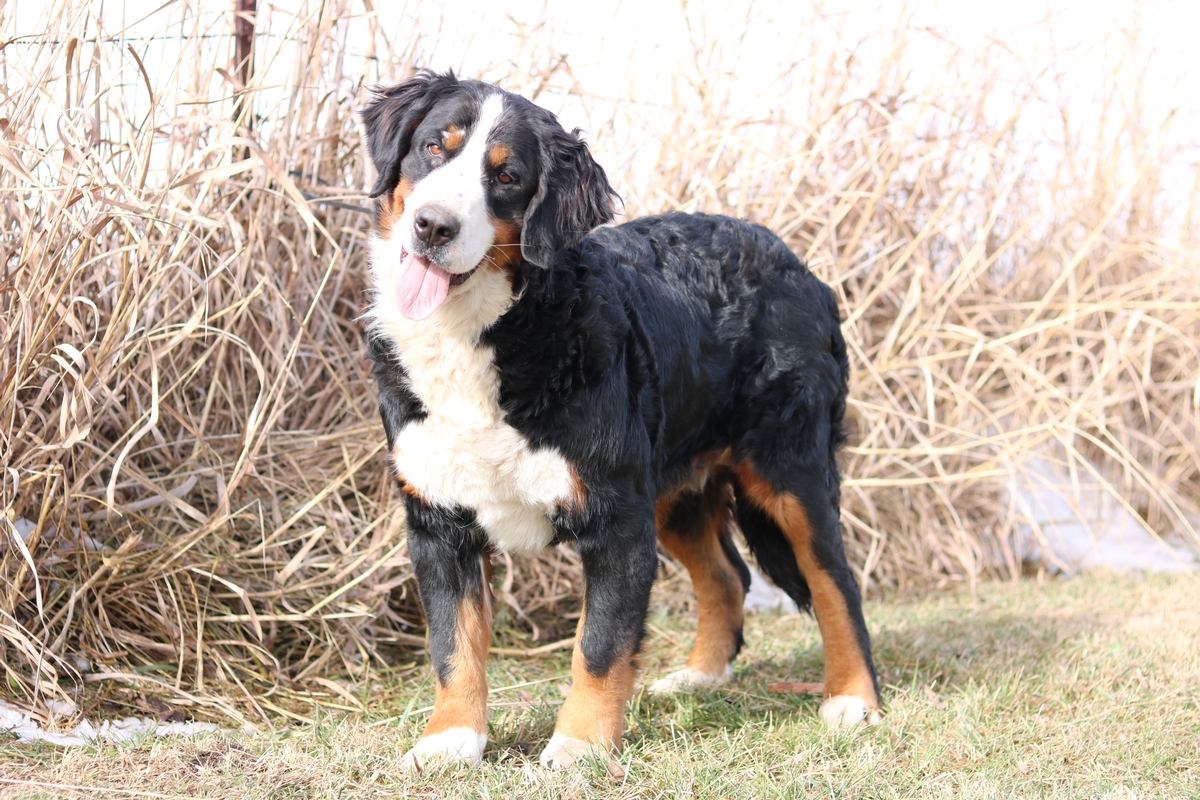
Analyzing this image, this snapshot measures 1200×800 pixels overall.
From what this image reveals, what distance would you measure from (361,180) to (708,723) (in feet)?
7.90

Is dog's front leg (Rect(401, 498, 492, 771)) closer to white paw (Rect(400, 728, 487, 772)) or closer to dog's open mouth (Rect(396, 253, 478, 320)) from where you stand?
white paw (Rect(400, 728, 487, 772))

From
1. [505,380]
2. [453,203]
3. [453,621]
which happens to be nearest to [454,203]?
[453,203]

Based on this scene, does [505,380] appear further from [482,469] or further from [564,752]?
[564,752]

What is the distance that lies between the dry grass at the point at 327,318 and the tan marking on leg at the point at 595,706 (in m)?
1.01

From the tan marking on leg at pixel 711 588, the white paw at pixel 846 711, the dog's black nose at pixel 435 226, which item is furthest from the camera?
the tan marking on leg at pixel 711 588

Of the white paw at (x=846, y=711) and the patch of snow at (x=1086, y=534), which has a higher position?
the white paw at (x=846, y=711)

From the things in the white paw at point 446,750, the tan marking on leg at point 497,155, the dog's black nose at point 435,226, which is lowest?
the white paw at point 446,750

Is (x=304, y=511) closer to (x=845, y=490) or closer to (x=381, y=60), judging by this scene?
(x=381, y=60)

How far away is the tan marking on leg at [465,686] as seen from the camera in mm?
2582

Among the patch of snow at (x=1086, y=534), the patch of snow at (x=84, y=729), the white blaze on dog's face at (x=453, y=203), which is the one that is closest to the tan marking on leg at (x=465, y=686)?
the patch of snow at (x=84, y=729)

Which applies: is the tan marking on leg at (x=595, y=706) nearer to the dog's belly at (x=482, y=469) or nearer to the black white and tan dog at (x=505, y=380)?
the black white and tan dog at (x=505, y=380)

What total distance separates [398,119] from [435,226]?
0.50 metres

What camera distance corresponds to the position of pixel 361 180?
4051 mm

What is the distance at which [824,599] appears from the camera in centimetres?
324
